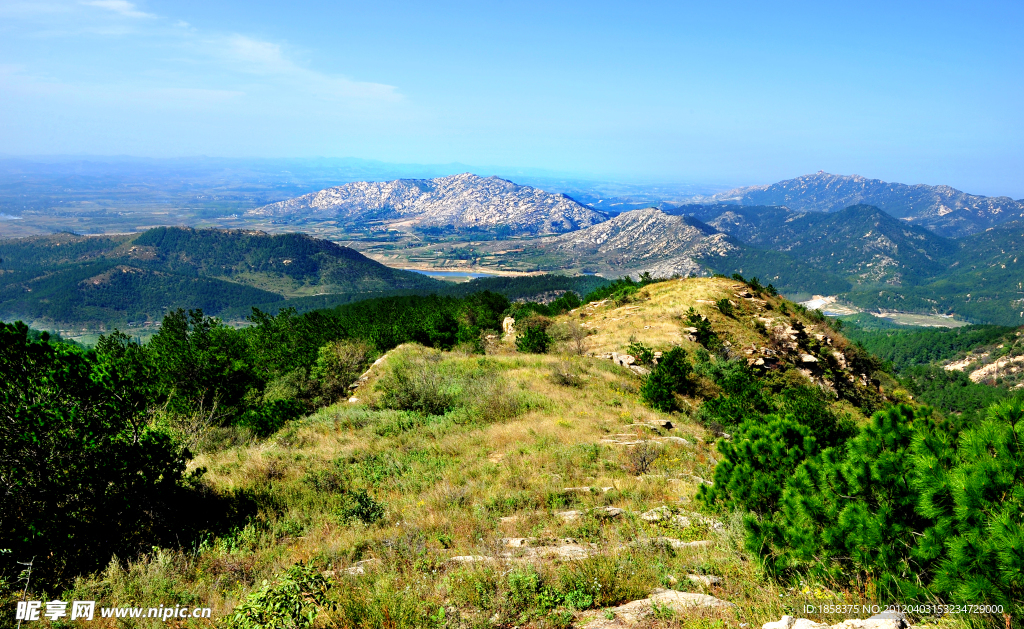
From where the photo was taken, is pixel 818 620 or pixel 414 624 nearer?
pixel 818 620

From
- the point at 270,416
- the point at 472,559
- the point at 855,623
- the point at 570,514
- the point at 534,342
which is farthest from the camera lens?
the point at 534,342

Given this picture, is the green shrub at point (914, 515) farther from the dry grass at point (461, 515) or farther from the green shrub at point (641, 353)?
the green shrub at point (641, 353)

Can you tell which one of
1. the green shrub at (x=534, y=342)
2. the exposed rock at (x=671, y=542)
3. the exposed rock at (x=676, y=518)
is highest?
the exposed rock at (x=671, y=542)

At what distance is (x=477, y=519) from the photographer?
976 centimetres

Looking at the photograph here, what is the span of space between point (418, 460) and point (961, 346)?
216419 millimetres

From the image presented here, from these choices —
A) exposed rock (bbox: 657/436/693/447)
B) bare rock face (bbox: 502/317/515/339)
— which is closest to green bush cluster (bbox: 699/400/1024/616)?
exposed rock (bbox: 657/436/693/447)

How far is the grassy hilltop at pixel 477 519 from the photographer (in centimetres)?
624

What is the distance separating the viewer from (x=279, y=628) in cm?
523

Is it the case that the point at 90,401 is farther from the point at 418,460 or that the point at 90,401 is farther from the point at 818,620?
the point at 818,620

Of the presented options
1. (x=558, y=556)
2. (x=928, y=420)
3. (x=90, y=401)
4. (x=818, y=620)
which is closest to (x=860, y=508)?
(x=818, y=620)

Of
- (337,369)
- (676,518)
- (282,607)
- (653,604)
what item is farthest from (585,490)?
(337,369)

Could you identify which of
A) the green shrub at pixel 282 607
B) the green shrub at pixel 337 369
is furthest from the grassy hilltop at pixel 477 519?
the green shrub at pixel 337 369

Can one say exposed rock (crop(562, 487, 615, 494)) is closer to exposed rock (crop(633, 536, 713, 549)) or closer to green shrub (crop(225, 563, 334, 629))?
exposed rock (crop(633, 536, 713, 549))

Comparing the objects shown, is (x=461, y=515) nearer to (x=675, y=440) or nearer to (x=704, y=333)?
(x=675, y=440)
